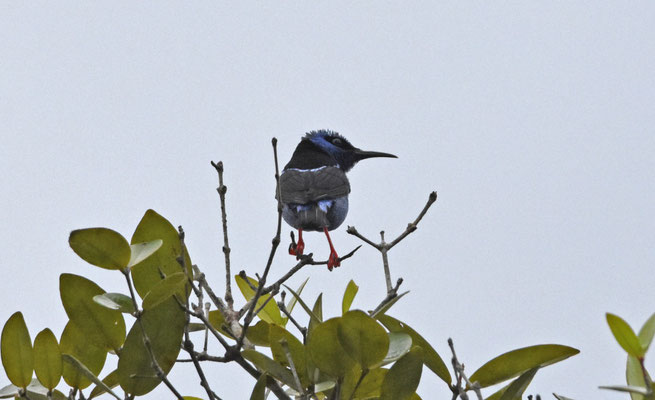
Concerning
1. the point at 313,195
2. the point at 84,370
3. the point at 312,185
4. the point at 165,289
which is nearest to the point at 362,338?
the point at 165,289

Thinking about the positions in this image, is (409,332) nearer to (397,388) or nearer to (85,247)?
(397,388)

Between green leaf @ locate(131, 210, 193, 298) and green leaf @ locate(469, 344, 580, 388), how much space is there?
902 millimetres

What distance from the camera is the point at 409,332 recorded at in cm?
273

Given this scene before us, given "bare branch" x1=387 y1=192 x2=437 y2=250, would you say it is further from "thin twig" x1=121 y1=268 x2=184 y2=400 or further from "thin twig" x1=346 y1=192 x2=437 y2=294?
"thin twig" x1=121 y1=268 x2=184 y2=400

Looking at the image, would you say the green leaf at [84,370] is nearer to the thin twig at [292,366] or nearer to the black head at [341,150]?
the thin twig at [292,366]

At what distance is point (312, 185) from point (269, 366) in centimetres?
488

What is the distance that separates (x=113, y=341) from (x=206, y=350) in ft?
0.92

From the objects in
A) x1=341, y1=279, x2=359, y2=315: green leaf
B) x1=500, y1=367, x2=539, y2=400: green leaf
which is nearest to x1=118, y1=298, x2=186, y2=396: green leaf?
x1=341, y1=279, x2=359, y2=315: green leaf

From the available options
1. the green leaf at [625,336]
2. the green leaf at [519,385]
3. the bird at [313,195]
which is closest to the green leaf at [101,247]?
the green leaf at [519,385]

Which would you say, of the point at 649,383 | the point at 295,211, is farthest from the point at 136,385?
the point at 295,211

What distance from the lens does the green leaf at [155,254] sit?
9.18 feet

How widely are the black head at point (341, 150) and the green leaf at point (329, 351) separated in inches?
270

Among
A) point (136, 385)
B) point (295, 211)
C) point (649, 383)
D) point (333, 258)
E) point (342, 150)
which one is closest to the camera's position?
point (649, 383)

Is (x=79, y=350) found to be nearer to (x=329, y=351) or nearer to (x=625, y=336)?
(x=329, y=351)
